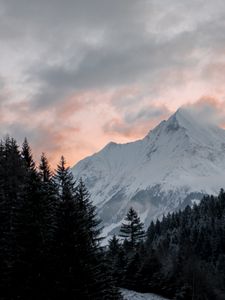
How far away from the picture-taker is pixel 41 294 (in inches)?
1425

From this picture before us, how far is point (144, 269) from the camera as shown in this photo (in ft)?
243

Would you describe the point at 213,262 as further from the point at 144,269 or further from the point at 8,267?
the point at 8,267

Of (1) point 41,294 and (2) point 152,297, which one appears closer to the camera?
(1) point 41,294

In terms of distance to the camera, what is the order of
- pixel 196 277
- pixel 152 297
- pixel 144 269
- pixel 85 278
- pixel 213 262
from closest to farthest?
pixel 85 278 < pixel 152 297 < pixel 144 269 < pixel 196 277 < pixel 213 262

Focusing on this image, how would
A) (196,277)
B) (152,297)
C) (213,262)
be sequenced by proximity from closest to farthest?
(152,297) → (196,277) → (213,262)

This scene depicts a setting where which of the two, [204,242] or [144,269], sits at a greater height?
[204,242]

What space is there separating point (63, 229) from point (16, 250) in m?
3.46

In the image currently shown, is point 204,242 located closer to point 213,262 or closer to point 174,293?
point 213,262

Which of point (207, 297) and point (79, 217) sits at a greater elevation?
point (79, 217)

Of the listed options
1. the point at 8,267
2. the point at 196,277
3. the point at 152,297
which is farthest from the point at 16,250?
the point at 196,277

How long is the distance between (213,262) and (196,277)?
96663mm

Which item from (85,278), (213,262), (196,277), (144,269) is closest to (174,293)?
(144,269)

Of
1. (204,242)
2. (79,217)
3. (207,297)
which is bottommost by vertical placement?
(207,297)

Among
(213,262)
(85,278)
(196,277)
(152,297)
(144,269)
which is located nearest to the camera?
(85,278)
